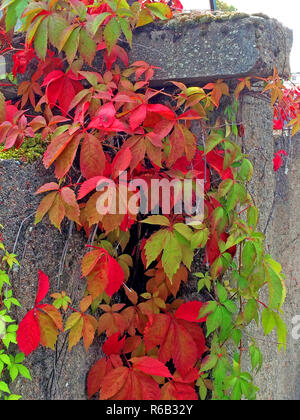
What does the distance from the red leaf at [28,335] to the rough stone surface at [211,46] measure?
815 mm

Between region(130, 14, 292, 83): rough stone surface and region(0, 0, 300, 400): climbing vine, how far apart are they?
52 millimetres

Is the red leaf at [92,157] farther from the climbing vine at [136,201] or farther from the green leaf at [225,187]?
the green leaf at [225,187]

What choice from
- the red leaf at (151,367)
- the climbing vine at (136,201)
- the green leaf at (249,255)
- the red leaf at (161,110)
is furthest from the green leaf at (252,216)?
the red leaf at (151,367)

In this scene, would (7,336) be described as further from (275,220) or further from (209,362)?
(275,220)

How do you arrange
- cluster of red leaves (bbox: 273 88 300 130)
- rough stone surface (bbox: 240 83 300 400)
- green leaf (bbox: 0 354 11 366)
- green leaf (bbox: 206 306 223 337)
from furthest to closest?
cluster of red leaves (bbox: 273 88 300 130), rough stone surface (bbox: 240 83 300 400), green leaf (bbox: 206 306 223 337), green leaf (bbox: 0 354 11 366)

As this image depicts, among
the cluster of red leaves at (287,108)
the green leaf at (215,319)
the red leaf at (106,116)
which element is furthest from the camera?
the cluster of red leaves at (287,108)

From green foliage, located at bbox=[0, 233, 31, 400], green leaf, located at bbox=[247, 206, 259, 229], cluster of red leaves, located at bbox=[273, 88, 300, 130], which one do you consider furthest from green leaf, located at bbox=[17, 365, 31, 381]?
cluster of red leaves, located at bbox=[273, 88, 300, 130]

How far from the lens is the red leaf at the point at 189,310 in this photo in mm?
1303

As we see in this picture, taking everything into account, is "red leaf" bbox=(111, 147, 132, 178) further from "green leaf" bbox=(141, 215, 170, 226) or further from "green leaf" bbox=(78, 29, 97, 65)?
"green leaf" bbox=(78, 29, 97, 65)

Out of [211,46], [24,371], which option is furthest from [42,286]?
[211,46]

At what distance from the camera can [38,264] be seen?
118cm

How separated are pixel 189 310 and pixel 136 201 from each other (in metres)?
0.42

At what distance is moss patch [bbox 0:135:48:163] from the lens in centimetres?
118

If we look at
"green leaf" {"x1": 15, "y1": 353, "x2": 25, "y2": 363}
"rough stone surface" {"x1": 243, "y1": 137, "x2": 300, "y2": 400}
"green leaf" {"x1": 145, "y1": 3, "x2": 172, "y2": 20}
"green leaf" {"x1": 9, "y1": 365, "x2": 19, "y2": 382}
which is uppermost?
"green leaf" {"x1": 145, "y1": 3, "x2": 172, "y2": 20}
